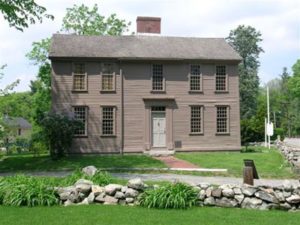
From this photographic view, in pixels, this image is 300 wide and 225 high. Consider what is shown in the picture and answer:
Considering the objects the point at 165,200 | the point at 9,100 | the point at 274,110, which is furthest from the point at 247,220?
the point at 274,110

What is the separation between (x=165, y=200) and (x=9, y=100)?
1579 cm

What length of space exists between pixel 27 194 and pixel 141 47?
825 inches

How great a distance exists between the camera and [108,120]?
94.3 feet

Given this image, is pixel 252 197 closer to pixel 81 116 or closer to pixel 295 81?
pixel 81 116

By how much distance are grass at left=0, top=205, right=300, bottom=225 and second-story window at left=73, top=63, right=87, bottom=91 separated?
747 inches

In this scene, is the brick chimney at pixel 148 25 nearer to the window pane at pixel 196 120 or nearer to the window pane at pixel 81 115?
the window pane at pixel 196 120

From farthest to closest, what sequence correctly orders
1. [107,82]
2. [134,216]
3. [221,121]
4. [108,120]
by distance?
[221,121]
[107,82]
[108,120]
[134,216]

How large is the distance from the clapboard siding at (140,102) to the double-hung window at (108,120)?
0.84ft

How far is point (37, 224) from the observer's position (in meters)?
8.38

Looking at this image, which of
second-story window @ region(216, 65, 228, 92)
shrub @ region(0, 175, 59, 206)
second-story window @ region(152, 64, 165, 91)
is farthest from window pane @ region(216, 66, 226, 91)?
shrub @ region(0, 175, 59, 206)

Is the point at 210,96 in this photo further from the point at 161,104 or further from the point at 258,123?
the point at 258,123

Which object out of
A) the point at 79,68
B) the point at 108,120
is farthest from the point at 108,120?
the point at 79,68

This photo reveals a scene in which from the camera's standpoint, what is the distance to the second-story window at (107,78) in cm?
2886

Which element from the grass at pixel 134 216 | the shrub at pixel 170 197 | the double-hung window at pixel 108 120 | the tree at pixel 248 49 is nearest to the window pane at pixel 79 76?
the double-hung window at pixel 108 120
